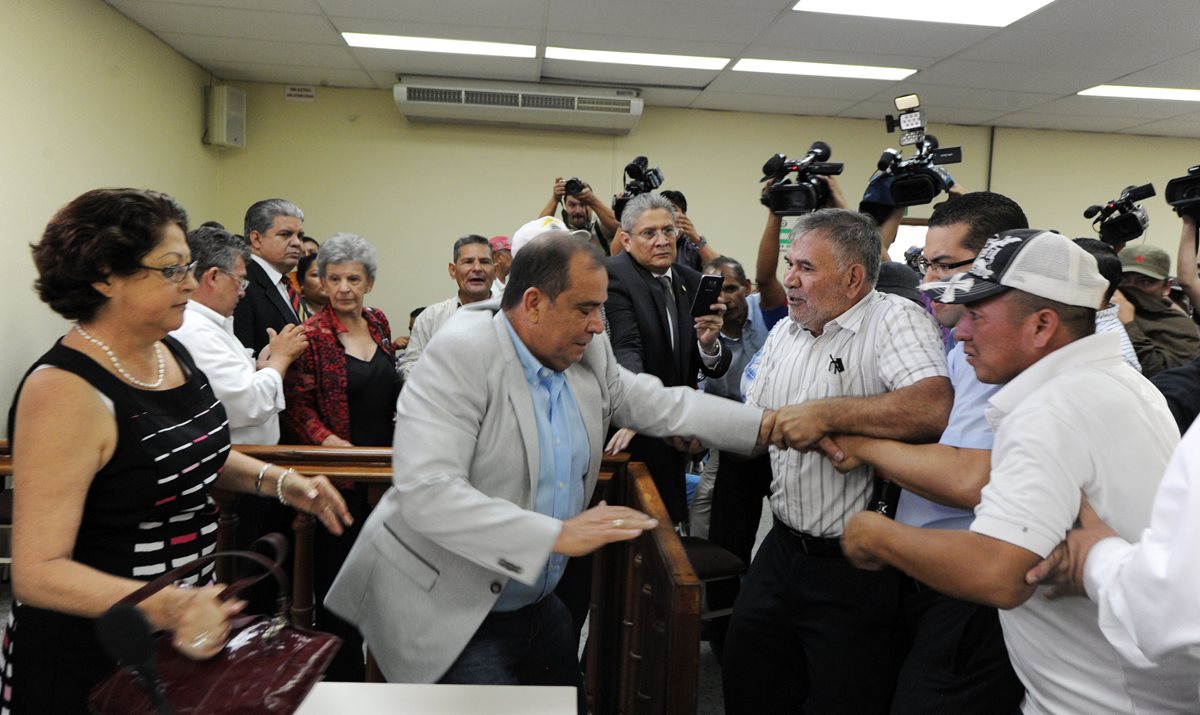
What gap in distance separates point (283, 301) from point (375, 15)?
2303 mm

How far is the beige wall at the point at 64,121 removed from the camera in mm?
3994

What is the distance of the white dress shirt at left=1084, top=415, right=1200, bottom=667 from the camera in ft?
2.99

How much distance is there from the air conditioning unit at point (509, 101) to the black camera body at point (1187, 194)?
435 centimetres

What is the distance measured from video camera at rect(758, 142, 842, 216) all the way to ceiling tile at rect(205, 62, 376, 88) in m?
4.38

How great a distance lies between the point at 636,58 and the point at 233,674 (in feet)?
17.1

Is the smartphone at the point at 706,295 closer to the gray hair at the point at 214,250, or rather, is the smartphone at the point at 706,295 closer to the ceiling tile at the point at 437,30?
the gray hair at the point at 214,250

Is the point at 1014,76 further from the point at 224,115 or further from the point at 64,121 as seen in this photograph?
the point at 64,121

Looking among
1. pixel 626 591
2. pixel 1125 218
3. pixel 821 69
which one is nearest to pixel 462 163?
pixel 821 69

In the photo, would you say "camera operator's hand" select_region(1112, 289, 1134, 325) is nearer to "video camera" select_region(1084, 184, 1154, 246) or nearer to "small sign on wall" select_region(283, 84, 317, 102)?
"video camera" select_region(1084, 184, 1154, 246)

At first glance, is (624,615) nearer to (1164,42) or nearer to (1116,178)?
(1164,42)

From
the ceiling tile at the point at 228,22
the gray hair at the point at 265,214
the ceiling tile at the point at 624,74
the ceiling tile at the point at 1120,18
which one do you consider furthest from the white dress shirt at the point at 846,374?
the ceiling tile at the point at 624,74

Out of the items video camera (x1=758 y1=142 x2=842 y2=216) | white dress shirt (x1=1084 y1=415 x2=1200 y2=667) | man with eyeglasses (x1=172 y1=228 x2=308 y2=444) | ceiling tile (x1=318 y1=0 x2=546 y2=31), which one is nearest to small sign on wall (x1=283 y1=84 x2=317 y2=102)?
ceiling tile (x1=318 y1=0 x2=546 y2=31)

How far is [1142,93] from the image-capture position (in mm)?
6059

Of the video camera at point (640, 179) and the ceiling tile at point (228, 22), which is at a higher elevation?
the ceiling tile at point (228, 22)
